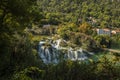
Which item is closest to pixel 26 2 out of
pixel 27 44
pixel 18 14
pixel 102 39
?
pixel 18 14

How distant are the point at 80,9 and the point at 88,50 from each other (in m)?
30.2

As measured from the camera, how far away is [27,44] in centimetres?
600

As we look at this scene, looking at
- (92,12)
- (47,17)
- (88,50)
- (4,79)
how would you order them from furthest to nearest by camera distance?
(92,12) < (47,17) < (88,50) < (4,79)

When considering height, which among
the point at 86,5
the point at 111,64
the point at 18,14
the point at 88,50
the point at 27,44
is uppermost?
the point at 86,5

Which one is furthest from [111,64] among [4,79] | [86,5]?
[86,5]

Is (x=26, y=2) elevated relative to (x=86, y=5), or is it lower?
lower

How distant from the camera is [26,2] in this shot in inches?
233

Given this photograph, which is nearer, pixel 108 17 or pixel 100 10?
pixel 108 17

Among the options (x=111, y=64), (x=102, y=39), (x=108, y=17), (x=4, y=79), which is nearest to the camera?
(x=4, y=79)

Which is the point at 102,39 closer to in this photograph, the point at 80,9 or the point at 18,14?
the point at 80,9

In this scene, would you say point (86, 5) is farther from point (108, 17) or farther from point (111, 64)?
point (111, 64)

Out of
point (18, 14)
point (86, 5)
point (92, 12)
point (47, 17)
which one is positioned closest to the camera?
point (18, 14)

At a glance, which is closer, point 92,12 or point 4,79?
point 4,79

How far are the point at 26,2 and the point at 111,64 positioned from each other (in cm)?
243
